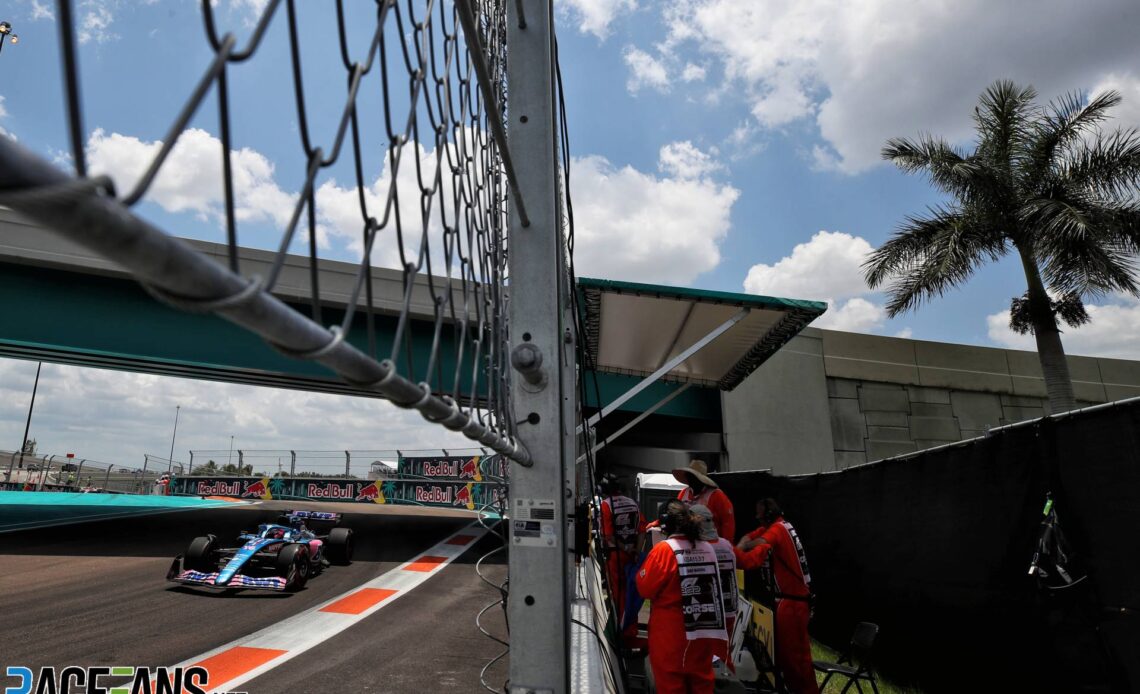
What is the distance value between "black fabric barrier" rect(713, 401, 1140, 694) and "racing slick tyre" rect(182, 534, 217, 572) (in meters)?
8.24

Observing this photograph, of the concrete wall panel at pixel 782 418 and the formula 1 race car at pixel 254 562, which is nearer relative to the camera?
the formula 1 race car at pixel 254 562

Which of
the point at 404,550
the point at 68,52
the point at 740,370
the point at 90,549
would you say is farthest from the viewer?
the point at 404,550

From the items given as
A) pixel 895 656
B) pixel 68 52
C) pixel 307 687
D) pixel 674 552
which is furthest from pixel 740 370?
pixel 68 52

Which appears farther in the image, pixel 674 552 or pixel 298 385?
pixel 298 385

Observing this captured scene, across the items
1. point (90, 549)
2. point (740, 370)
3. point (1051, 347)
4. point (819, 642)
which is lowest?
point (819, 642)

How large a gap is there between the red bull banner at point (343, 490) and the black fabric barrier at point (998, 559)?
55.5 ft

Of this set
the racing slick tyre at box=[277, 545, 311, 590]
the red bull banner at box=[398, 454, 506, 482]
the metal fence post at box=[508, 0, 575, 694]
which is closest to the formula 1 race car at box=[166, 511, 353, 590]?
the racing slick tyre at box=[277, 545, 311, 590]

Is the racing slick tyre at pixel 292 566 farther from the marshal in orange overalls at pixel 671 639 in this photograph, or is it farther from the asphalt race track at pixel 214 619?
the marshal in orange overalls at pixel 671 639

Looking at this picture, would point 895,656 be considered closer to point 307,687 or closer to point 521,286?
point 307,687

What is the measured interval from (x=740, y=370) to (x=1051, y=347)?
7.77 meters

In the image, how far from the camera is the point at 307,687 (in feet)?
16.0
